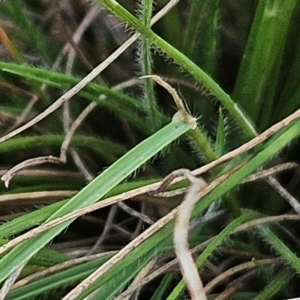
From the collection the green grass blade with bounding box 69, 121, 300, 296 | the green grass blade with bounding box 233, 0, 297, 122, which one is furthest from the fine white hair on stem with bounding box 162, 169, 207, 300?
the green grass blade with bounding box 233, 0, 297, 122

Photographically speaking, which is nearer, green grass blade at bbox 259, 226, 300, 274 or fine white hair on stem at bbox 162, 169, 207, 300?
fine white hair on stem at bbox 162, 169, 207, 300

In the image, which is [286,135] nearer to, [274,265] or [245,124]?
[245,124]

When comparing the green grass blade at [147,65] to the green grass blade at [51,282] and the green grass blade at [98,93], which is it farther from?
the green grass blade at [51,282]

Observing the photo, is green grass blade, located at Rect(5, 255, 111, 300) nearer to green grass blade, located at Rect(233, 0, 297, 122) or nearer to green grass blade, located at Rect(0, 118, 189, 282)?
green grass blade, located at Rect(0, 118, 189, 282)

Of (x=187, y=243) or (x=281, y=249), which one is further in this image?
(x=281, y=249)

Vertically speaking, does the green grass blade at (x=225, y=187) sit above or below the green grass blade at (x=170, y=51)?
below

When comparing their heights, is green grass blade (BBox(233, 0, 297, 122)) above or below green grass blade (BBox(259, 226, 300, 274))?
above

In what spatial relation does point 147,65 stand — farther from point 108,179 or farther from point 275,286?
point 275,286

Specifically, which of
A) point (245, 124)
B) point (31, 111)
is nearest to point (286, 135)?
point (245, 124)

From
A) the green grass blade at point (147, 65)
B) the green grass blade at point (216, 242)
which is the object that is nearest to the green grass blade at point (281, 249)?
the green grass blade at point (216, 242)

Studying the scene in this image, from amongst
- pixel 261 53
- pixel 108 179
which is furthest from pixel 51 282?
pixel 261 53

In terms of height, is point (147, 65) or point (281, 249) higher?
point (147, 65)
